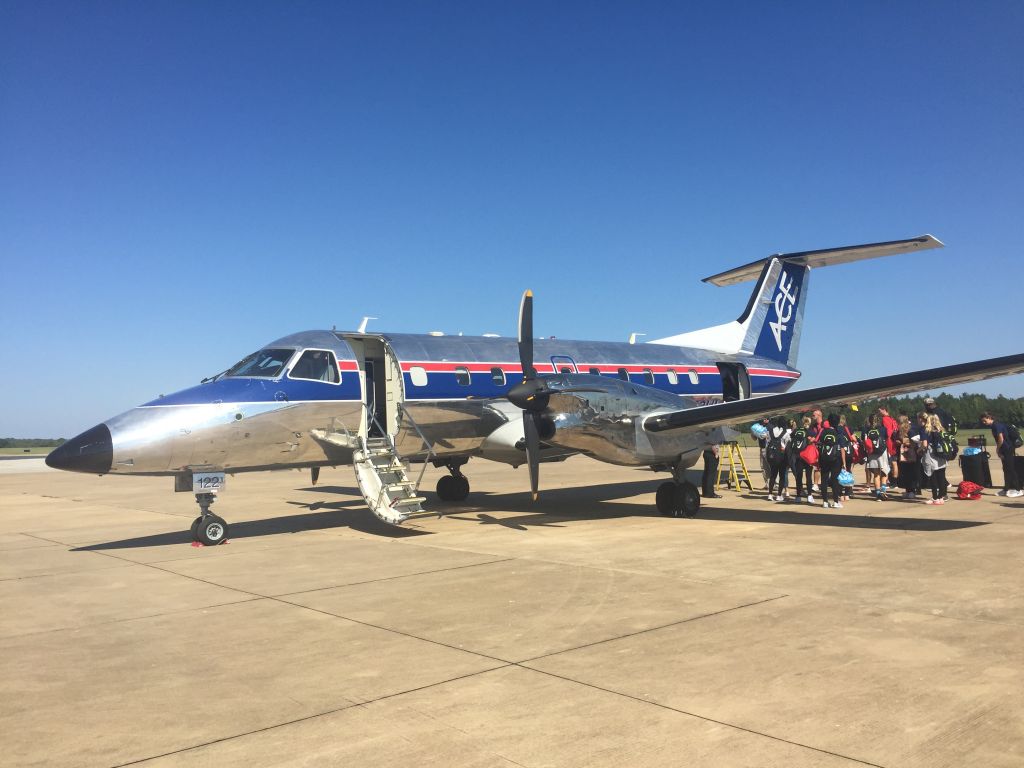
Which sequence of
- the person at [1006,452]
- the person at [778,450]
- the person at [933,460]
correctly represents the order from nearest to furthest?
the person at [1006,452]
the person at [933,460]
the person at [778,450]

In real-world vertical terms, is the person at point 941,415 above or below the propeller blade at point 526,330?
below

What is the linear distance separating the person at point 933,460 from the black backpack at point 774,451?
2.63 metres

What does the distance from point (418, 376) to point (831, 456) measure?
309 inches

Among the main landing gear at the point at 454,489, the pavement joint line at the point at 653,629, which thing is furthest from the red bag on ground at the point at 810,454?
the pavement joint line at the point at 653,629

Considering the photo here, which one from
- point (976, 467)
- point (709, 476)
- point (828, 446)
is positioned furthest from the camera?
point (709, 476)

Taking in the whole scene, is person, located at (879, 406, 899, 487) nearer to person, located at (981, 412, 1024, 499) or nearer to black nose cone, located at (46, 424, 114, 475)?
person, located at (981, 412, 1024, 499)

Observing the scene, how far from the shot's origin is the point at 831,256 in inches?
746

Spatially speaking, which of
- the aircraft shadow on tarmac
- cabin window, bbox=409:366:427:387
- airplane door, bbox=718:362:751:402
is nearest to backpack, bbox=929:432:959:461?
the aircraft shadow on tarmac

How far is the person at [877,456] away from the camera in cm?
1566

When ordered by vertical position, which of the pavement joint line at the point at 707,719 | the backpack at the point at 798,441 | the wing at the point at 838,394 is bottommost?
the pavement joint line at the point at 707,719

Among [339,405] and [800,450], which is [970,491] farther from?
[339,405]

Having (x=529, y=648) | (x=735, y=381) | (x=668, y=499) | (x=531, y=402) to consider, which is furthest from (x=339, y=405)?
(x=735, y=381)

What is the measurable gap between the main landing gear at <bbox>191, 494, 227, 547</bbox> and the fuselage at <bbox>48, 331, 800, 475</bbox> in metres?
0.57

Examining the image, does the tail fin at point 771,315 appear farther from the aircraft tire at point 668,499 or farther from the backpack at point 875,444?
the aircraft tire at point 668,499
